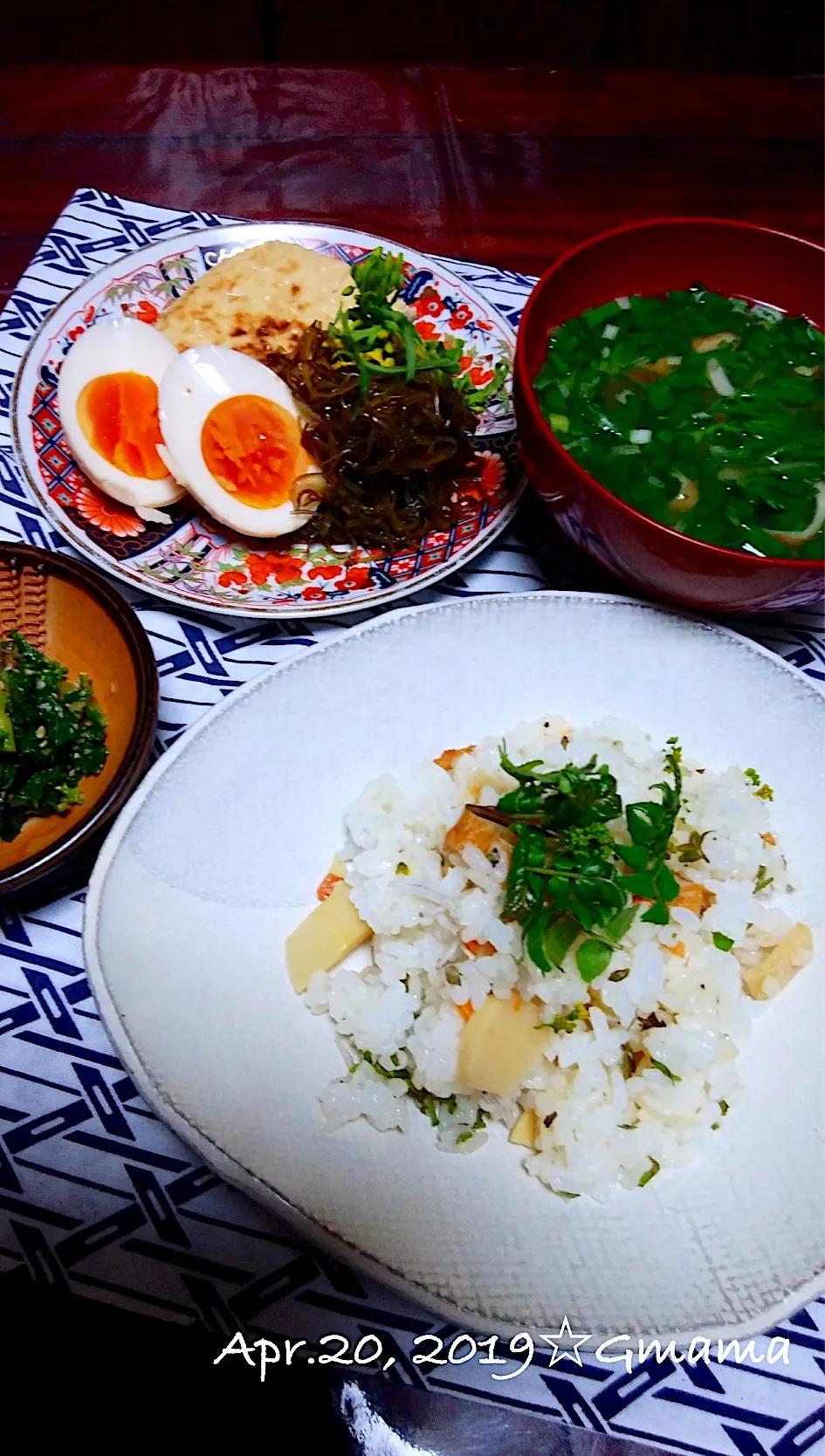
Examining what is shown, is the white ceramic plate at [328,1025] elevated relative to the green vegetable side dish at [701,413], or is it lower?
lower

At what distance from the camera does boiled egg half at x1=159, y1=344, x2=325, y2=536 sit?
1.92 meters

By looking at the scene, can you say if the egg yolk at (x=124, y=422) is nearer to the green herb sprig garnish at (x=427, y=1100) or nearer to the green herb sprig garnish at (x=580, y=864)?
the green herb sprig garnish at (x=580, y=864)

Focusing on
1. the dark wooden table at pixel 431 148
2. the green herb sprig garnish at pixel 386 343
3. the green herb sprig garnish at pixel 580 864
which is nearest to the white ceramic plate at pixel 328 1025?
the green herb sprig garnish at pixel 580 864

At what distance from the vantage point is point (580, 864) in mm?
1343

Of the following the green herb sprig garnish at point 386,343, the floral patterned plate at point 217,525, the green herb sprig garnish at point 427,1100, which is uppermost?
the green herb sprig garnish at point 386,343

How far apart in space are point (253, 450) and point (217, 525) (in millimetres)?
175

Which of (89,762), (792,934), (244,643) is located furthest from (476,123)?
(792,934)

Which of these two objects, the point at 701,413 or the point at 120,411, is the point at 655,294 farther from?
the point at 120,411

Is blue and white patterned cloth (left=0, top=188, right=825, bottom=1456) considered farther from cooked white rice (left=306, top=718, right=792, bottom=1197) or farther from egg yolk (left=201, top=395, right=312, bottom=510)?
egg yolk (left=201, top=395, right=312, bottom=510)

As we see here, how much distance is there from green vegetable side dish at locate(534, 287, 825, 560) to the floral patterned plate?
0.85ft

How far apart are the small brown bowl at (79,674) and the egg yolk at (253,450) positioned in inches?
15.4

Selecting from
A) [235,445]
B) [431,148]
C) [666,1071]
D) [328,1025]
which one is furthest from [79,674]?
[431,148]

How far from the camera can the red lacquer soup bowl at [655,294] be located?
5.36 feet

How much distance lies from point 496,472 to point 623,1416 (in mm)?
1703
